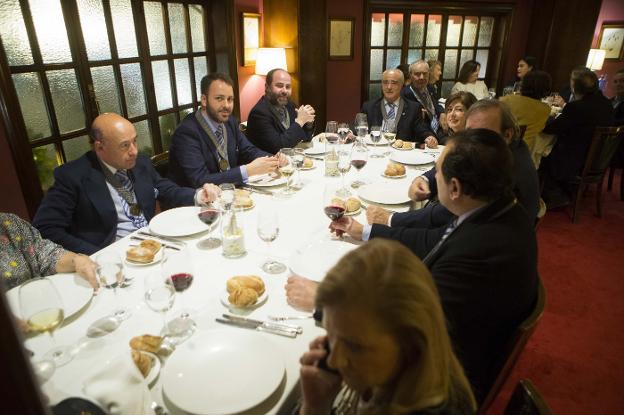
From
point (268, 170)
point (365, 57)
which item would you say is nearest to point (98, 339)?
point (268, 170)

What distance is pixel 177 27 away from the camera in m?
3.78

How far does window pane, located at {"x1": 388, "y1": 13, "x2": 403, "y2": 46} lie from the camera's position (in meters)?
5.92

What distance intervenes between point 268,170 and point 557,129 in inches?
129

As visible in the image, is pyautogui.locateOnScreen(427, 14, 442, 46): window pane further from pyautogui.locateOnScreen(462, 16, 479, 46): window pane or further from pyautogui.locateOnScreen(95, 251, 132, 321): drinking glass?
pyautogui.locateOnScreen(95, 251, 132, 321): drinking glass

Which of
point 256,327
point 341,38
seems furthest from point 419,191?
point 341,38

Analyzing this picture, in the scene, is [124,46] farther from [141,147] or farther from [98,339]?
[98,339]

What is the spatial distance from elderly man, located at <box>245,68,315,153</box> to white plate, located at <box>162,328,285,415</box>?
7.46 feet

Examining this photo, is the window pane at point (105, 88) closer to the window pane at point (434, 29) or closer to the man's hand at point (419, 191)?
the man's hand at point (419, 191)

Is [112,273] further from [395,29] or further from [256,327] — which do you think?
[395,29]

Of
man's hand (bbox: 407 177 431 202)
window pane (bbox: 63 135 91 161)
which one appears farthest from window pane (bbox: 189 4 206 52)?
man's hand (bbox: 407 177 431 202)

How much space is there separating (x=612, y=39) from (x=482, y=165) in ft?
24.7

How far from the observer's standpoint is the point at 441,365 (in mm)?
773

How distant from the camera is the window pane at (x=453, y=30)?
6.17 meters

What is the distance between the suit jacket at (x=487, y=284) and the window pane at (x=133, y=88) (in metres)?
2.99
